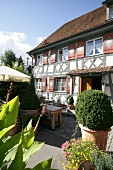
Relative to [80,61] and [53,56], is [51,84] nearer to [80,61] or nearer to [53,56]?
[53,56]

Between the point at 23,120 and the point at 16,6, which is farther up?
the point at 16,6

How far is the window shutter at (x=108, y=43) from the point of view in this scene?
8.89m

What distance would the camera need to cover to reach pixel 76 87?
1084 centimetres

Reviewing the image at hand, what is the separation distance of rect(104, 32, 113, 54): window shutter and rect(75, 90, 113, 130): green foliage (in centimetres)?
629

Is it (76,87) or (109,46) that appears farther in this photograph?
(76,87)

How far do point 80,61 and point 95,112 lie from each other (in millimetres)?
7678

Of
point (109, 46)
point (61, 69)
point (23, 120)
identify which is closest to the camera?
point (23, 120)

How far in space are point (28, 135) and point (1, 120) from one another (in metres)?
0.21

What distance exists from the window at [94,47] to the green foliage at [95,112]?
22.6 feet

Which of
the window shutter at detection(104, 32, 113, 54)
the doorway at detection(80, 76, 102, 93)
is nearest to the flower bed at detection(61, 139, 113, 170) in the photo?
the window shutter at detection(104, 32, 113, 54)

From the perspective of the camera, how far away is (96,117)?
132 inches

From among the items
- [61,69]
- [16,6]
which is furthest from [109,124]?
[61,69]

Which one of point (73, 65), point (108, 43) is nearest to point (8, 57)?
point (73, 65)

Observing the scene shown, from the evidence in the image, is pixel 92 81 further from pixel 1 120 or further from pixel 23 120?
pixel 1 120
